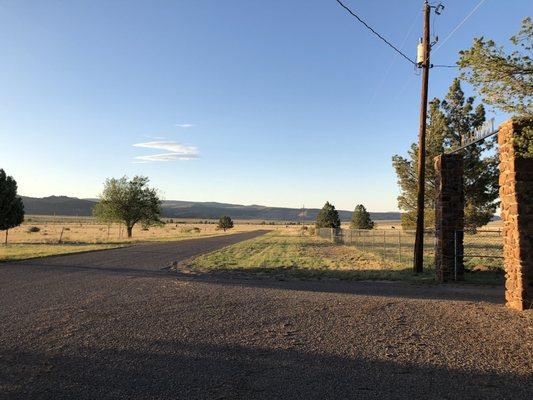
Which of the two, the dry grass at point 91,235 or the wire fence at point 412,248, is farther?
the dry grass at point 91,235

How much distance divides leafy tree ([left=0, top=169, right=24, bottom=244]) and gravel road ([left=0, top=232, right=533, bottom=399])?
100 feet

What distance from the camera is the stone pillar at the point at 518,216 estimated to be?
28.3 ft

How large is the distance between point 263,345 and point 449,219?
9647mm

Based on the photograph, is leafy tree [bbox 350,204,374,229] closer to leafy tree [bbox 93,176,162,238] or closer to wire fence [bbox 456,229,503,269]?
wire fence [bbox 456,229,503,269]

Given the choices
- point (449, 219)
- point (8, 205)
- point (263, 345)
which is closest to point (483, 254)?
point (449, 219)

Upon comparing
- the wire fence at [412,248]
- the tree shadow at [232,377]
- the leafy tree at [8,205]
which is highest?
the leafy tree at [8,205]

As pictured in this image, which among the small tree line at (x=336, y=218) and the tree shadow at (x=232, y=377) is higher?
the small tree line at (x=336, y=218)

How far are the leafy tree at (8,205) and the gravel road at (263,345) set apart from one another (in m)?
30.6

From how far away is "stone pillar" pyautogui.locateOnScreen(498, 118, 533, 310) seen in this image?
8.62 metres

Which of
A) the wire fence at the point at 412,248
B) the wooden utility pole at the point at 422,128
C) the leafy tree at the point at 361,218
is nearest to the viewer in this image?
the wooden utility pole at the point at 422,128

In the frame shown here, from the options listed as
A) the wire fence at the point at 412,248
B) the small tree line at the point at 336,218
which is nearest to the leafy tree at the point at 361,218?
the small tree line at the point at 336,218

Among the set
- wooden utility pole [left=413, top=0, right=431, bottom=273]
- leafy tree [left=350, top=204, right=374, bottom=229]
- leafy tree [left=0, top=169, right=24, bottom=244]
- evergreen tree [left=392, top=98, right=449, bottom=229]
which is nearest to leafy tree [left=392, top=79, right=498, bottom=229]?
evergreen tree [left=392, top=98, right=449, bottom=229]

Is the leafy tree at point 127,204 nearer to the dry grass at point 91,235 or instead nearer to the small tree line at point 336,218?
the dry grass at point 91,235

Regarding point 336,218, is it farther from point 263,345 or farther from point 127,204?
point 263,345
